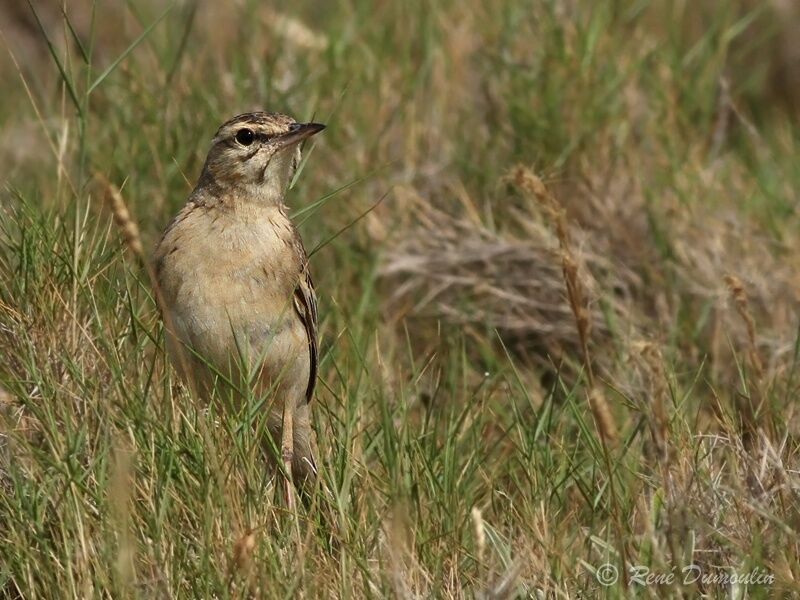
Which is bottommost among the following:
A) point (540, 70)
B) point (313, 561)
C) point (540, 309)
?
point (540, 309)

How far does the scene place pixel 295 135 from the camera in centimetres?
522

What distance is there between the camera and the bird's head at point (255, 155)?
5289 millimetres

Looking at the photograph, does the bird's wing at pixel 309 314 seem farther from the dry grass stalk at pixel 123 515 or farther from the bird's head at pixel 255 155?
the dry grass stalk at pixel 123 515

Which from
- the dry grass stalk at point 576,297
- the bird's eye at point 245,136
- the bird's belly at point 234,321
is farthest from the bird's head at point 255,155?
the dry grass stalk at point 576,297

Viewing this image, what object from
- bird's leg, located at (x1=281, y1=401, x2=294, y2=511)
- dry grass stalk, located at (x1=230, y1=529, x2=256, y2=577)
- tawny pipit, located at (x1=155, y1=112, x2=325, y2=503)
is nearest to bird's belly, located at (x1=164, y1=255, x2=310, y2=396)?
tawny pipit, located at (x1=155, y1=112, x2=325, y2=503)

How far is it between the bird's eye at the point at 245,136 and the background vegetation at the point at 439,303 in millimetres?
296

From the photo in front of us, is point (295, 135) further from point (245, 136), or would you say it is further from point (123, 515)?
point (123, 515)

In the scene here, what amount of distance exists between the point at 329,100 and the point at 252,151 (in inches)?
86.5

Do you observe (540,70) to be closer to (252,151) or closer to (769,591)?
(252,151)

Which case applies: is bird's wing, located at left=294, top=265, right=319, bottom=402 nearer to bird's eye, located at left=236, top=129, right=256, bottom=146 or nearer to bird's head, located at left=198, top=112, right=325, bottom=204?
bird's head, located at left=198, top=112, right=325, bottom=204

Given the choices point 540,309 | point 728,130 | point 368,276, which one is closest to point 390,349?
point 368,276

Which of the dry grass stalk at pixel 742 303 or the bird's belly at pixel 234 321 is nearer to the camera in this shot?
the dry grass stalk at pixel 742 303

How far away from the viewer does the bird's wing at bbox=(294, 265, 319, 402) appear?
208 inches

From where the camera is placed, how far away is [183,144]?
264 inches
